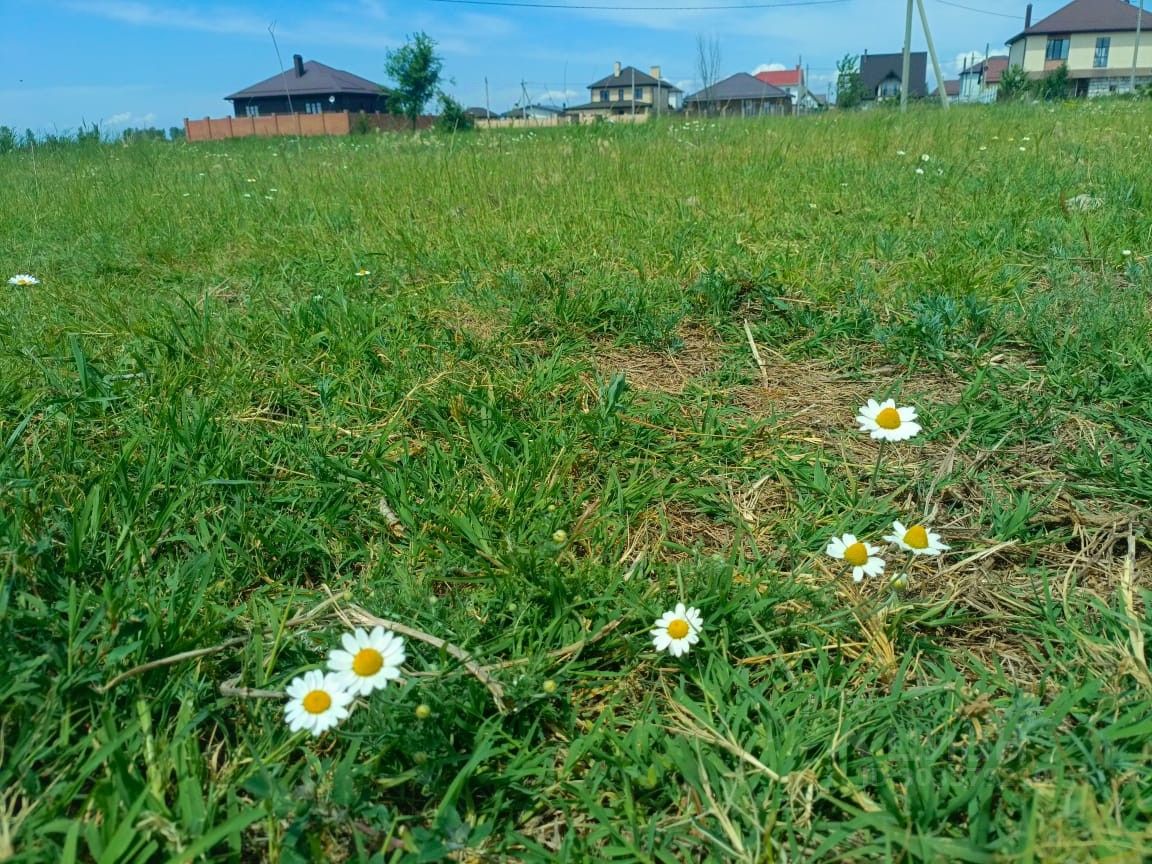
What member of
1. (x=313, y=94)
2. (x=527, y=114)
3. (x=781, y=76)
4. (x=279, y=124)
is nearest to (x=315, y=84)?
(x=313, y=94)

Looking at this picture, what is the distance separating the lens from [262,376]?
7.55ft

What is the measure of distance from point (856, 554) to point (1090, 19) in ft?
253

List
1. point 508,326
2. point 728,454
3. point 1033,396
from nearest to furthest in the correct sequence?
point 728,454, point 1033,396, point 508,326

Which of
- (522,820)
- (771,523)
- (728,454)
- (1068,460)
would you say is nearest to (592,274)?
(728,454)

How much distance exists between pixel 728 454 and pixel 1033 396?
35.2 inches

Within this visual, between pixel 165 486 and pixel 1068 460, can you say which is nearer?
pixel 165 486

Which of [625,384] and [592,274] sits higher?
[592,274]

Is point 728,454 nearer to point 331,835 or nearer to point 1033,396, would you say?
point 1033,396

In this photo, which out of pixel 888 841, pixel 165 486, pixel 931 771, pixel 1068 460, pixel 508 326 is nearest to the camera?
pixel 888 841

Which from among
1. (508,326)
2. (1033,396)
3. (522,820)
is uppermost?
(508,326)

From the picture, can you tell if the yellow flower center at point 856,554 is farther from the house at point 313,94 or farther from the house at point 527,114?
the house at point 313,94

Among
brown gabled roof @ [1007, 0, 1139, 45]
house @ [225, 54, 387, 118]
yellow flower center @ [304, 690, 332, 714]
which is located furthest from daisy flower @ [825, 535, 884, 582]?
brown gabled roof @ [1007, 0, 1139, 45]

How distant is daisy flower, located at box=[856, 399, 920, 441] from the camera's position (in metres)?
1.61

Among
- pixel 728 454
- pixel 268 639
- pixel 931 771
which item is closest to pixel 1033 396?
pixel 728 454
